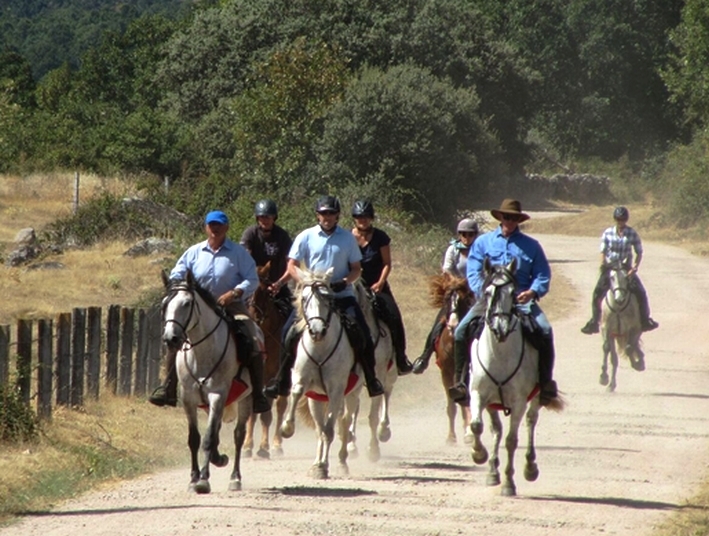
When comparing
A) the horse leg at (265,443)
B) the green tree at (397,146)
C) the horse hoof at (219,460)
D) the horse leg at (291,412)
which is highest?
the green tree at (397,146)


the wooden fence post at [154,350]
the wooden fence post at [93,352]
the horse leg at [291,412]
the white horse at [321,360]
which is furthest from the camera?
the wooden fence post at [154,350]

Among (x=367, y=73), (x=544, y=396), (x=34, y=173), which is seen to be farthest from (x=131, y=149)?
(x=544, y=396)

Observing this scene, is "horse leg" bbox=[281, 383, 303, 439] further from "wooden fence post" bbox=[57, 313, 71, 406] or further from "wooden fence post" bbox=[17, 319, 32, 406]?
"wooden fence post" bbox=[57, 313, 71, 406]

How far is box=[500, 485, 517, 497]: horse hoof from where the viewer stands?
1055 centimetres

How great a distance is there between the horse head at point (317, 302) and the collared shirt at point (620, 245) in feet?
29.8

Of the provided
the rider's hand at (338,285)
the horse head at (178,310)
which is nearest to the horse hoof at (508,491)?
the rider's hand at (338,285)

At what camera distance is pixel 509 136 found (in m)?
57.4

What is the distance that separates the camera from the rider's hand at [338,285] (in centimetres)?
1193

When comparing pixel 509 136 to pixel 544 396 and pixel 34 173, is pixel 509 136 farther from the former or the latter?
pixel 544 396

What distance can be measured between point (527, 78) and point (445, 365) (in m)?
42.6

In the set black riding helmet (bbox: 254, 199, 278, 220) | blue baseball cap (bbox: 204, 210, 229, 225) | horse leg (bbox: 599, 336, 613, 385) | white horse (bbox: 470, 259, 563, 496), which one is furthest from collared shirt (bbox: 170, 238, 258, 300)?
horse leg (bbox: 599, 336, 613, 385)

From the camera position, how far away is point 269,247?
45.0 ft

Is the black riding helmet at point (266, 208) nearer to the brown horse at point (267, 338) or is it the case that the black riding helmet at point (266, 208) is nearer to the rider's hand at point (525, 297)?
the brown horse at point (267, 338)

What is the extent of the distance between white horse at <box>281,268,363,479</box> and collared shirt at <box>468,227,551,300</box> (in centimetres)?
137
